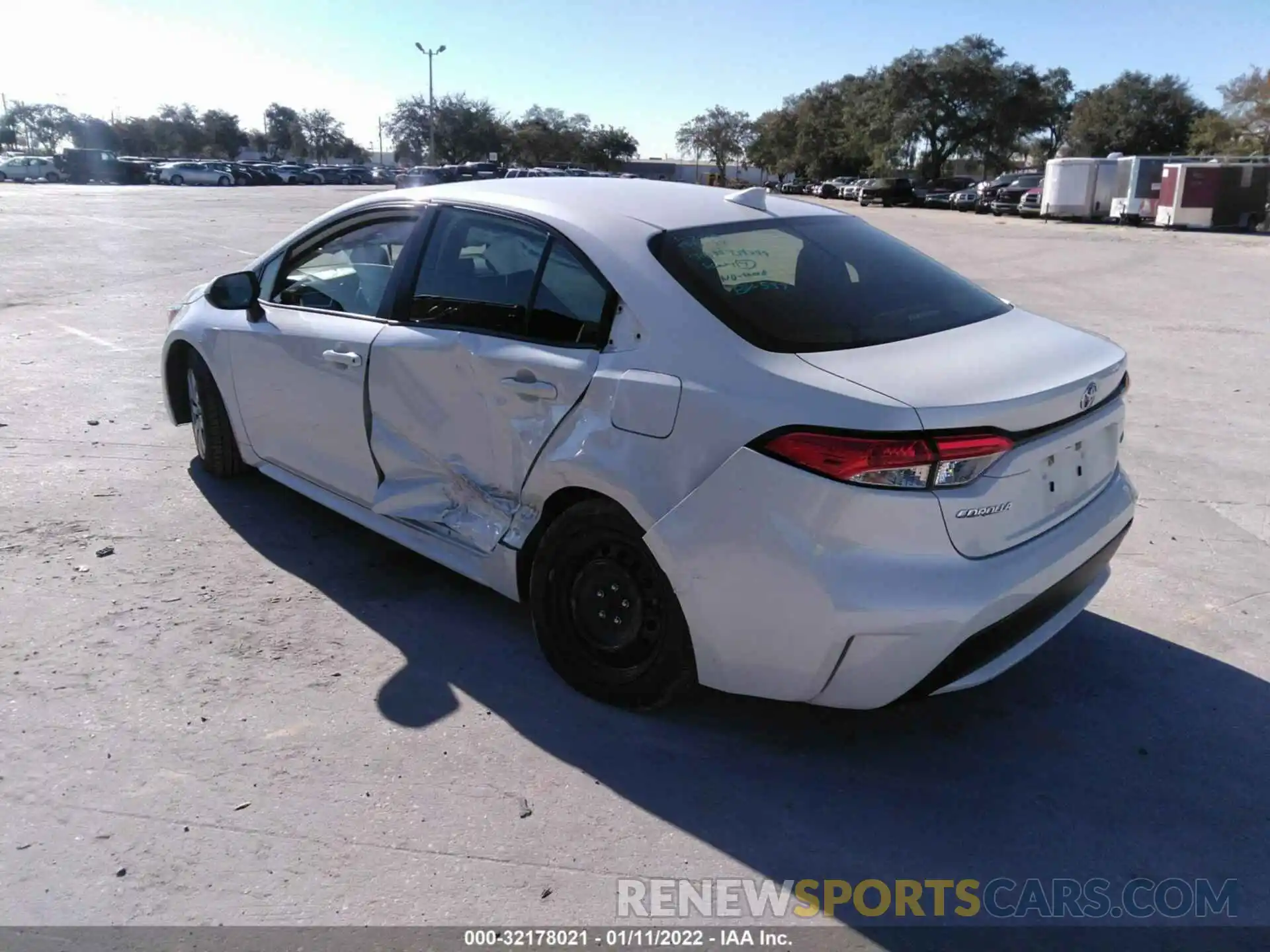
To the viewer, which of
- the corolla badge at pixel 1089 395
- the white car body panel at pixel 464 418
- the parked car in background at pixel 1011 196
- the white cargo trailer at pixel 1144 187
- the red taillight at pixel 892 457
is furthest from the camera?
the parked car in background at pixel 1011 196

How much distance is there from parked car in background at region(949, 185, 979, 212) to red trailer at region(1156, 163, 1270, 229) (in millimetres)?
13797

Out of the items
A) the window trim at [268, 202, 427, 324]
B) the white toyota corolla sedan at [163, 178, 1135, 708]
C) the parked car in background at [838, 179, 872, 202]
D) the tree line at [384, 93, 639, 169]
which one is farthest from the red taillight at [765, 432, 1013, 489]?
the tree line at [384, 93, 639, 169]

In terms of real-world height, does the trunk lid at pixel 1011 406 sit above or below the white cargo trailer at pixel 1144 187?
below

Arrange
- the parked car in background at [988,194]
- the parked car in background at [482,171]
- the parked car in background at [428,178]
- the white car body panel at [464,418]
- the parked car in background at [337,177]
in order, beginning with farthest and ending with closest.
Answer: the parked car in background at [337,177]
the parked car in background at [482,171]
the parked car in background at [988,194]
the parked car in background at [428,178]
the white car body panel at [464,418]

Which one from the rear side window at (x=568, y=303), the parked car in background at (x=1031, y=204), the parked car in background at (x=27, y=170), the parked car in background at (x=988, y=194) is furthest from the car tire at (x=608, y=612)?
the parked car in background at (x=27, y=170)

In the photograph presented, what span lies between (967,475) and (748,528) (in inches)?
23.4

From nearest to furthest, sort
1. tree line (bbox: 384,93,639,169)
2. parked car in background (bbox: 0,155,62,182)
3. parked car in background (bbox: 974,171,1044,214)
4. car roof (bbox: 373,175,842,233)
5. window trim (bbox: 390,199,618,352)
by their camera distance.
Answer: window trim (bbox: 390,199,618,352) → car roof (bbox: 373,175,842,233) → parked car in background (bbox: 974,171,1044,214) → parked car in background (bbox: 0,155,62,182) → tree line (bbox: 384,93,639,169)

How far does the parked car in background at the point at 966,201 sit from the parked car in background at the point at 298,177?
138 feet

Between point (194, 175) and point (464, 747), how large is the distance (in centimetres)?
6591

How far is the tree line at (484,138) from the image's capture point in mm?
94062

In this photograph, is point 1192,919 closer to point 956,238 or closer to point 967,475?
point 967,475

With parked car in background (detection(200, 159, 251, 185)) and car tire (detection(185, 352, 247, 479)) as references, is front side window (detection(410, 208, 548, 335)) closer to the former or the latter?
car tire (detection(185, 352, 247, 479))

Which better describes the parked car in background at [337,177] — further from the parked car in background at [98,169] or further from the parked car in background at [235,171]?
the parked car in background at [98,169]

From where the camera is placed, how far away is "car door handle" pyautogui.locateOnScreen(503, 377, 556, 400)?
3252mm
